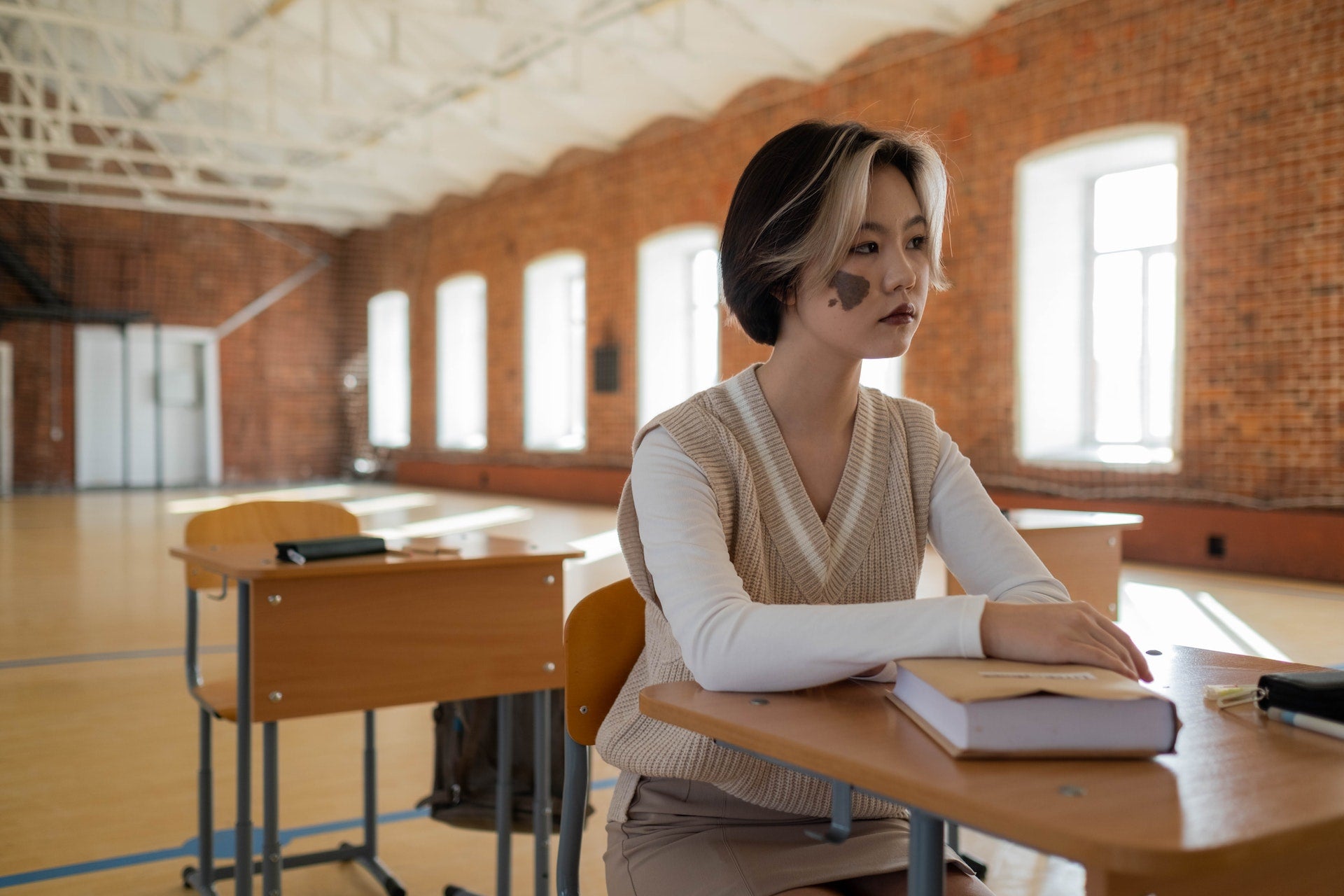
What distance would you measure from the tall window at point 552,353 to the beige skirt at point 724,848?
13078 mm

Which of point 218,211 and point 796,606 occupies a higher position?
point 218,211

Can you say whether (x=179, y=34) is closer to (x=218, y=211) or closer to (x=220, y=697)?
(x=218, y=211)

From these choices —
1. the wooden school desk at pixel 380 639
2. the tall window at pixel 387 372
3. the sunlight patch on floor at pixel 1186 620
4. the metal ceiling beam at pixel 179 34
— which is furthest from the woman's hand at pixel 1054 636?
the tall window at pixel 387 372

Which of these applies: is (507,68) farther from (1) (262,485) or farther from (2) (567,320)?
(1) (262,485)

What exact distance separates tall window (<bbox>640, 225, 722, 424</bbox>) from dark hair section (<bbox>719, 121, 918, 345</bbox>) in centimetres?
1092

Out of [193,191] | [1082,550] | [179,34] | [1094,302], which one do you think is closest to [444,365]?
[193,191]

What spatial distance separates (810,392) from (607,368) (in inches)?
461

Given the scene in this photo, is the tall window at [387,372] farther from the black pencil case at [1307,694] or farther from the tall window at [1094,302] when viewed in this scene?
the black pencil case at [1307,694]

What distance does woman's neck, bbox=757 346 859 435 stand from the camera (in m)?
1.44

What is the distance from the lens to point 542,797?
2.48 meters

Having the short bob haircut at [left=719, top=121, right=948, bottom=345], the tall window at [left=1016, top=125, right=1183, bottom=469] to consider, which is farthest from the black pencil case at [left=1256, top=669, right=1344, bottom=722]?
the tall window at [left=1016, top=125, right=1183, bottom=469]

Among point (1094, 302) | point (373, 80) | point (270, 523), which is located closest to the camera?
point (270, 523)

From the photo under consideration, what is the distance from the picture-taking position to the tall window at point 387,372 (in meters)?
17.7

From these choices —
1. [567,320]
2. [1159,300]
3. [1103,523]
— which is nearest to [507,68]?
[567,320]
